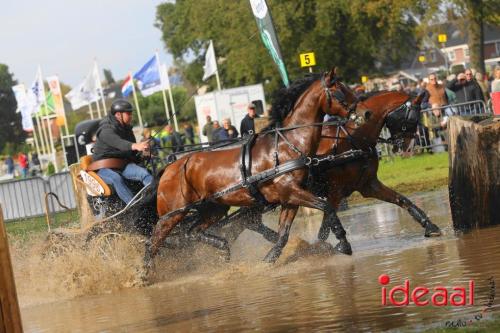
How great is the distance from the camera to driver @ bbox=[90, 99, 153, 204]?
14469 mm

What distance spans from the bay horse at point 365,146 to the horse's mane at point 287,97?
58 cm

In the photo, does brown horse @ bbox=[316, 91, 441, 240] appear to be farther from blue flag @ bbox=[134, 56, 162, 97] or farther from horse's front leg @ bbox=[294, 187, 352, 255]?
blue flag @ bbox=[134, 56, 162, 97]

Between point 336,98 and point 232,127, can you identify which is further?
point 232,127

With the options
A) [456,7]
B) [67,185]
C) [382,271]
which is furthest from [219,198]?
[456,7]

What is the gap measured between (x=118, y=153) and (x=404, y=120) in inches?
154

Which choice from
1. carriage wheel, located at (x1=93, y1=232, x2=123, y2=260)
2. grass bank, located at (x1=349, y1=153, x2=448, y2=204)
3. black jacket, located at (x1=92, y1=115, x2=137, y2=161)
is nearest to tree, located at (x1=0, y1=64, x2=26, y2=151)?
grass bank, located at (x1=349, y1=153, x2=448, y2=204)

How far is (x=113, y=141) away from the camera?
47.3 feet

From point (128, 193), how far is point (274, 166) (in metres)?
2.47

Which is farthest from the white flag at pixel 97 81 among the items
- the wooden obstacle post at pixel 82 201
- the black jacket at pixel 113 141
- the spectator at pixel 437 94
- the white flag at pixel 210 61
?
the black jacket at pixel 113 141

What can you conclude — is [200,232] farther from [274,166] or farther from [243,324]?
[243,324]

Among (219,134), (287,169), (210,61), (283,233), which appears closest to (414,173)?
(219,134)

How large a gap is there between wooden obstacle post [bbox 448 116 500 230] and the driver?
4107mm

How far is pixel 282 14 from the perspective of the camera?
54375 mm

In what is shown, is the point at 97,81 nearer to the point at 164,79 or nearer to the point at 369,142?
the point at 164,79
